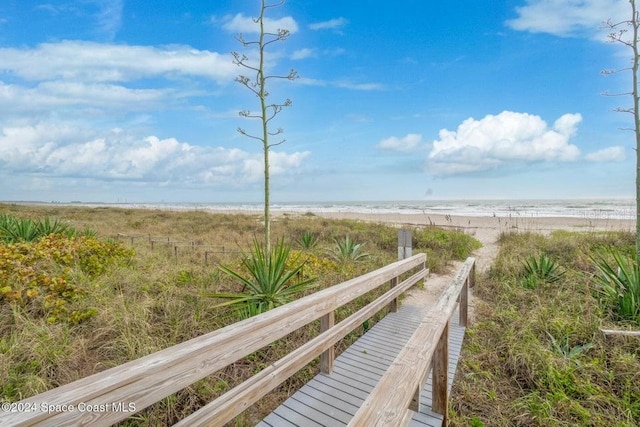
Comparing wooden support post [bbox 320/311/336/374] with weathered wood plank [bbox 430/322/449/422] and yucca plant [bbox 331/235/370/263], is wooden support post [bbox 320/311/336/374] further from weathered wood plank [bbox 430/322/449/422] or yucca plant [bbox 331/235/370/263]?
yucca plant [bbox 331/235/370/263]

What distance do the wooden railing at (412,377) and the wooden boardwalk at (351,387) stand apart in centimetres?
39

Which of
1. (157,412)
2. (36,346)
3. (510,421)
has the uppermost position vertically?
(36,346)

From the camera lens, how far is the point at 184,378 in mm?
1774

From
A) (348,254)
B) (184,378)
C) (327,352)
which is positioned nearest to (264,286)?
(327,352)

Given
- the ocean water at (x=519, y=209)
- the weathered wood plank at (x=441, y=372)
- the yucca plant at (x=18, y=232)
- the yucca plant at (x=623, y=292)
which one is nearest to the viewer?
the weathered wood plank at (x=441, y=372)

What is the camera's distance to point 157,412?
2.87 m

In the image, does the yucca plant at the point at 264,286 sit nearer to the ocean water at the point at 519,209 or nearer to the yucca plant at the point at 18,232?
the yucca plant at the point at 18,232

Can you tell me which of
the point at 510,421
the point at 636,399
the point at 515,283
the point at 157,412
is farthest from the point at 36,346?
the point at 515,283

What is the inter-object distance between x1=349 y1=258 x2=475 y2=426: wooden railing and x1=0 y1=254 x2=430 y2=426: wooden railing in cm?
97

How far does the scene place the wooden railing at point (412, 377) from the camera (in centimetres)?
140

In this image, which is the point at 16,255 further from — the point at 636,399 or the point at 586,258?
the point at 586,258

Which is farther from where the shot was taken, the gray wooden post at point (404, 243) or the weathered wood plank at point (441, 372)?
the gray wooden post at point (404, 243)

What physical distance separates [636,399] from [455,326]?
2.21m

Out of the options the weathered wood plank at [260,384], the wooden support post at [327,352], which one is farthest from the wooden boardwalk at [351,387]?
the weathered wood plank at [260,384]
